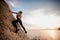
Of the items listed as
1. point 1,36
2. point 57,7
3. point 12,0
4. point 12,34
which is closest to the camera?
point 1,36

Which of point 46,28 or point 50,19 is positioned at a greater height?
point 50,19

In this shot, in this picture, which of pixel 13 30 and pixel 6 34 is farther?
pixel 13 30

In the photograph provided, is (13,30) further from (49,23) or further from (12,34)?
(49,23)

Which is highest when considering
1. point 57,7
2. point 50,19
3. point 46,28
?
point 57,7

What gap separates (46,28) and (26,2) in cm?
204

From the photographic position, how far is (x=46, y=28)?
8.05m

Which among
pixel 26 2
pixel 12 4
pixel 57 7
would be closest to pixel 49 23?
pixel 57 7

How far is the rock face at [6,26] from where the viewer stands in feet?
16.7

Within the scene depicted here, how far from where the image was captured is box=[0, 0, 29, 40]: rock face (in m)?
5.10

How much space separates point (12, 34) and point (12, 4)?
2.31 metres

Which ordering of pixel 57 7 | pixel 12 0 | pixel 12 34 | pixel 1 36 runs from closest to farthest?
pixel 1 36
pixel 12 34
pixel 12 0
pixel 57 7

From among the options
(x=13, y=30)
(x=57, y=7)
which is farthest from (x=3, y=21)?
(x=57, y=7)

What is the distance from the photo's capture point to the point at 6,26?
18.2 feet

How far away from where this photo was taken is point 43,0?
24.9 ft
